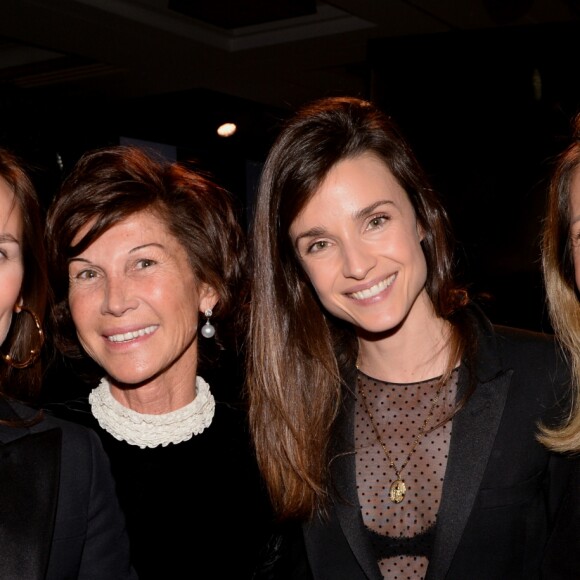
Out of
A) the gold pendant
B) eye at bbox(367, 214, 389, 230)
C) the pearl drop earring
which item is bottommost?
the gold pendant

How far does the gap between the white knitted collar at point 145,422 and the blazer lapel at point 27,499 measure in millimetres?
570

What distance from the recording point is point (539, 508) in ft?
7.84

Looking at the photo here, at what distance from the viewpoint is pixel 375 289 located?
2477 mm

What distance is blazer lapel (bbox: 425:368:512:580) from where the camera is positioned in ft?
7.52

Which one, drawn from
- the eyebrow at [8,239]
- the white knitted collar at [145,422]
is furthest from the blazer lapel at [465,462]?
the eyebrow at [8,239]

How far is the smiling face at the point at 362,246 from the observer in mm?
2459

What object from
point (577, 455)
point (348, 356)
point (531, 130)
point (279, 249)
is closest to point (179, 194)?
point (279, 249)

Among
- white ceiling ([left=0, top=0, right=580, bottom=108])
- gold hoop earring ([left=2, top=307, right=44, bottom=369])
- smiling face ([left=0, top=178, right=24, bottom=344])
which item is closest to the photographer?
smiling face ([left=0, top=178, right=24, bottom=344])

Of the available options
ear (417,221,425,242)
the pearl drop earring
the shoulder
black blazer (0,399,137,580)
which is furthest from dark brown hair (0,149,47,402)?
the shoulder

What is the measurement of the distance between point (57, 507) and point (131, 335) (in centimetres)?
66

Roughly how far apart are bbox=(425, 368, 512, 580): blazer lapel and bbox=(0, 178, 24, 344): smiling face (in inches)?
50.1

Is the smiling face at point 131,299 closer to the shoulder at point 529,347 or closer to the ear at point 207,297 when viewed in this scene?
the ear at point 207,297

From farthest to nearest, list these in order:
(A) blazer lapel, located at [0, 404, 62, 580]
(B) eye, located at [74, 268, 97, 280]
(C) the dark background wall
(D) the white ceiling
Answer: (D) the white ceiling → (C) the dark background wall → (B) eye, located at [74, 268, 97, 280] → (A) blazer lapel, located at [0, 404, 62, 580]

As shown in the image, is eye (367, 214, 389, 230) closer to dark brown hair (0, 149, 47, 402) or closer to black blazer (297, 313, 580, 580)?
black blazer (297, 313, 580, 580)
